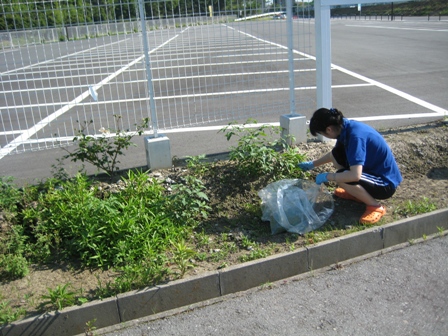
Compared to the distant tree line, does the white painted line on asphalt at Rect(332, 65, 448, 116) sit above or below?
below

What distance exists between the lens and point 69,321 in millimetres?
3334

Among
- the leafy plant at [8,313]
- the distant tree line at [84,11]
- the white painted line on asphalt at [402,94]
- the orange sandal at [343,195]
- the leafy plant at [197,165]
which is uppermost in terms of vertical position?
the distant tree line at [84,11]

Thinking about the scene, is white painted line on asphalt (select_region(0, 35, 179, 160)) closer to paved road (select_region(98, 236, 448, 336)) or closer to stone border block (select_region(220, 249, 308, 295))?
stone border block (select_region(220, 249, 308, 295))

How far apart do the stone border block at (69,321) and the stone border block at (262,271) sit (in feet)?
2.91

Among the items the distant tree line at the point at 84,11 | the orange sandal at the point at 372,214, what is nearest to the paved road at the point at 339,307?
the orange sandal at the point at 372,214

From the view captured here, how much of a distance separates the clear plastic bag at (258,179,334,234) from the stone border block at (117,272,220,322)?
97 cm

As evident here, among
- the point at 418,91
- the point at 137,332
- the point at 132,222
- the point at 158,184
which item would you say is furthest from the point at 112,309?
the point at 418,91

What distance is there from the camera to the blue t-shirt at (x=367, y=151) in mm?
4238

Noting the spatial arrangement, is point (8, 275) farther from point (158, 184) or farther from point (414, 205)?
point (414, 205)

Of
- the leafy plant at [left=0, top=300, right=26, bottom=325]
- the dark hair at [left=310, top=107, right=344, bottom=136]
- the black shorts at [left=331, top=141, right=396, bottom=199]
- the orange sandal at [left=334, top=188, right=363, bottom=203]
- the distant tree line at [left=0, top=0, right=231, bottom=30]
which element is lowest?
the leafy plant at [left=0, top=300, right=26, bottom=325]

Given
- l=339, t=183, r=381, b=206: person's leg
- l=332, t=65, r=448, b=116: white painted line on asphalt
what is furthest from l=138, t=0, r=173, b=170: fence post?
l=332, t=65, r=448, b=116: white painted line on asphalt

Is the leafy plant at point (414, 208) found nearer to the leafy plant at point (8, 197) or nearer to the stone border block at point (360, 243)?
the stone border block at point (360, 243)

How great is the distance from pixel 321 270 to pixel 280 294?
511 millimetres

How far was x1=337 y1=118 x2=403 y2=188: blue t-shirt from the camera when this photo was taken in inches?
167
